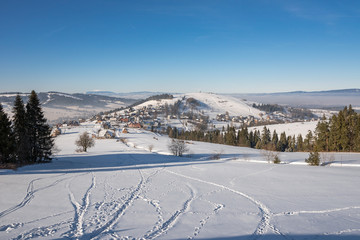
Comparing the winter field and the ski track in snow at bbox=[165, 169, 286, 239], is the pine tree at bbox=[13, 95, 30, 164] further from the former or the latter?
the ski track in snow at bbox=[165, 169, 286, 239]

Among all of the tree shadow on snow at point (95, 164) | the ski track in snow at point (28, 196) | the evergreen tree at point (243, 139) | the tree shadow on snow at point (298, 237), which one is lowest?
the evergreen tree at point (243, 139)

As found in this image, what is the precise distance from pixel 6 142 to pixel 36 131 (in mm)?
3963

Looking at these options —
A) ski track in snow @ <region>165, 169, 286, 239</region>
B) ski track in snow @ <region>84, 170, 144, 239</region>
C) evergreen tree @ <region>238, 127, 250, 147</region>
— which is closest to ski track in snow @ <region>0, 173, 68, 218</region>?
ski track in snow @ <region>84, 170, 144, 239</region>

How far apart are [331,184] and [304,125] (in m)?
98.9

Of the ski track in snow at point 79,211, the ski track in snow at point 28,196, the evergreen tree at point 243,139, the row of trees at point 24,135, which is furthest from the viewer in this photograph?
the evergreen tree at point 243,139

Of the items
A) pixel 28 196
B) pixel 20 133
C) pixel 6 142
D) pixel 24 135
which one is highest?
pixel 20 133

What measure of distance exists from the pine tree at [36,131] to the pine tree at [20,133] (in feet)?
1.44

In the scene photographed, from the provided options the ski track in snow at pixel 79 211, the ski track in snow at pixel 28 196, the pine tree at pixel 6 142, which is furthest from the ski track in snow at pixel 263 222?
the pine tree at pixel 6 142

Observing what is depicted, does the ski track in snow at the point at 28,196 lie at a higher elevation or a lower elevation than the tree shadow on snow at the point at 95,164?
higher

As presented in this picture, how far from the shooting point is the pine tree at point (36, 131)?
2308 centimetres

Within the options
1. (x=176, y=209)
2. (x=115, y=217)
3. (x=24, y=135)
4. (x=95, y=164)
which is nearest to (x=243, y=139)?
(x=95, y=164)

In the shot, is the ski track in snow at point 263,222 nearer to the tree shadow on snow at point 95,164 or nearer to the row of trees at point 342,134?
the tree shadow on snow at point 95,164

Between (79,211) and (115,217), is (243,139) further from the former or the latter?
(79,211)

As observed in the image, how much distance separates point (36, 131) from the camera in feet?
78.0
